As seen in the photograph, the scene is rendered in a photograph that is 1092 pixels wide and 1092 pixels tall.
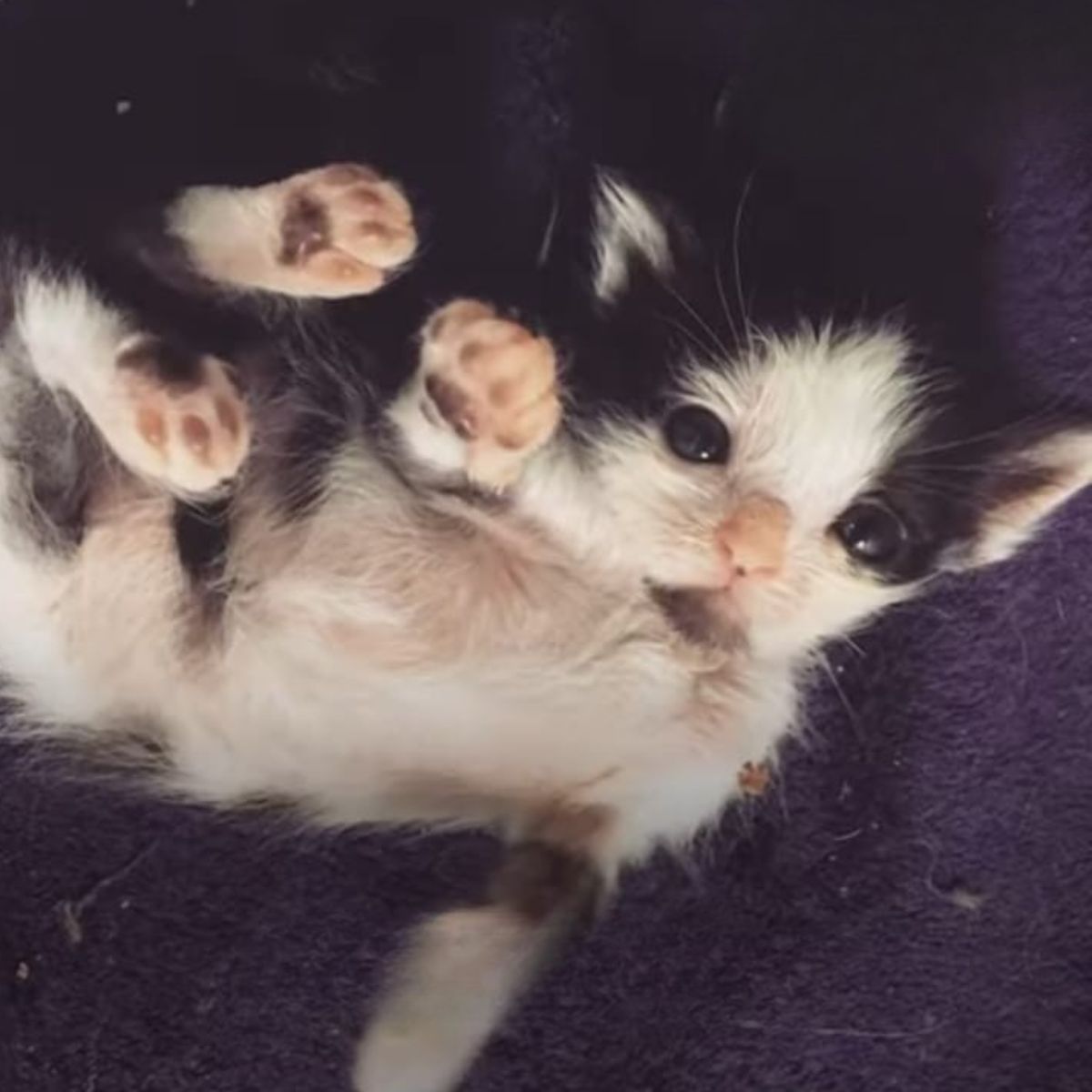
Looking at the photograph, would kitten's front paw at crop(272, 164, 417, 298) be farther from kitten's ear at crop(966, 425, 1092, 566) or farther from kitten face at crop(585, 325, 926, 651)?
kitten's ear at crop(966, 425, 1092, 566)

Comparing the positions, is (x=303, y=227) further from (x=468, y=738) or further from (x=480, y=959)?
(x=480, y=959)

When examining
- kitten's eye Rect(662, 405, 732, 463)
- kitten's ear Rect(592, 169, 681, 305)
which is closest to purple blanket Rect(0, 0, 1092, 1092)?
kitten's ear Rect(592, 169, 681, 305)

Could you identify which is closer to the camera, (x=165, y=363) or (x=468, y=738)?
(x=165, y=363)

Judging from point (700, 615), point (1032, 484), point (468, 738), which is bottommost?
point (468, 738)

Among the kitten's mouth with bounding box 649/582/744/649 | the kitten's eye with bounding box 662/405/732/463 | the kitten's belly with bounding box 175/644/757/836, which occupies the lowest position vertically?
the kitten's belly with bounding box 175/644/757/836

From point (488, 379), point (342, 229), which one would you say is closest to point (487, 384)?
point (488, 379)

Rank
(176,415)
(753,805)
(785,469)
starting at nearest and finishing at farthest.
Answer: (176,415), (785,469), (753,805)

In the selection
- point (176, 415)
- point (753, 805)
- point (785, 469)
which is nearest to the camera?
point (176, 415)

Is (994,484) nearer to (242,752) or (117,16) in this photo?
(242,752)
